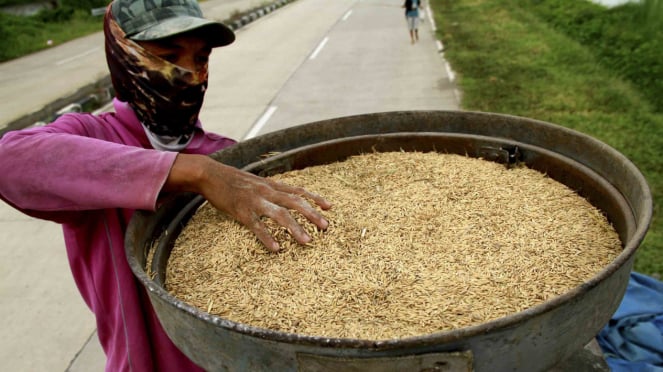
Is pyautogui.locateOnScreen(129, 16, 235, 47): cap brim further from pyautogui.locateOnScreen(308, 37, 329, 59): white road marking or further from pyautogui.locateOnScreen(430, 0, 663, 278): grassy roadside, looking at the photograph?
pyautogui.locateOnScreen(308, 37, 329, 59): white road marking

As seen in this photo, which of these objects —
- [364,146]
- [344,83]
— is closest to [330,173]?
[364,146]

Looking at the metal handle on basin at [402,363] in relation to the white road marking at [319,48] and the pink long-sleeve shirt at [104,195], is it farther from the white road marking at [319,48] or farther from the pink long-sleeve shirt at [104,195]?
the white road marking at [319,48]

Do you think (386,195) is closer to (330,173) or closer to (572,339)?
(330,173)

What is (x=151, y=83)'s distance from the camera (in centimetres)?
154

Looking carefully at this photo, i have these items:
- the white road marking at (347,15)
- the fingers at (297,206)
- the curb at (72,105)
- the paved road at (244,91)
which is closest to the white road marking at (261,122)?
the paved road at (244,91)

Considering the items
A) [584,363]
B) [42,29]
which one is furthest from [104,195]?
[42,29]

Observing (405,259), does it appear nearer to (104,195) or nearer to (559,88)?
(104,195)

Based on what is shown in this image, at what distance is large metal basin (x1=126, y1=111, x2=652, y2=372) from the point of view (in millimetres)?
874

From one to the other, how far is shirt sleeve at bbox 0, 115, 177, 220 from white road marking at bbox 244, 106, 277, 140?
18.1 ft

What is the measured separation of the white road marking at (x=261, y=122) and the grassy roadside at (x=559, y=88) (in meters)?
2.65

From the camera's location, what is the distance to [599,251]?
1.25 metres

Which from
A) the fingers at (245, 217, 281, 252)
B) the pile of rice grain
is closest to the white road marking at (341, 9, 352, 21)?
the pile of rice grain

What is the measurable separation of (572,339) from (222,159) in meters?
1.08

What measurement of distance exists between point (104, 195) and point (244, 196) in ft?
0.97
